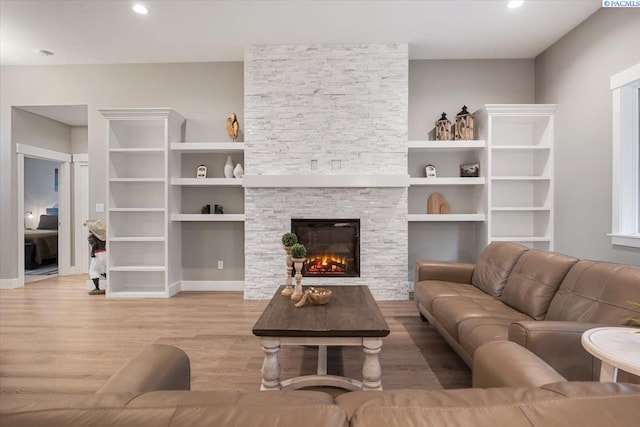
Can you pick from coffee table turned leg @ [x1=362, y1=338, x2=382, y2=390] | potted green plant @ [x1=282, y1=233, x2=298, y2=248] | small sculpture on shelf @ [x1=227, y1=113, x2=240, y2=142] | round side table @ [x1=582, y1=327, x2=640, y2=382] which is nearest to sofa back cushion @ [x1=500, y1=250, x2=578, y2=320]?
round side table @ [x1=582, y1=327, x2=640, y2=382]

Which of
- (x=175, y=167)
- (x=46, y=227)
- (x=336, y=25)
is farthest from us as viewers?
(x=46, y=227)

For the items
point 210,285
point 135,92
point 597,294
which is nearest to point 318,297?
point 597,294

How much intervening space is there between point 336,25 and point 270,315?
3.27 m

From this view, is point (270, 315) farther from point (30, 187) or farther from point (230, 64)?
point (30, 187)

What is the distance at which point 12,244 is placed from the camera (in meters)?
4.93

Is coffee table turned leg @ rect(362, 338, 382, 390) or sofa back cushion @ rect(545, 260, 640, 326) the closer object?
sofa back cushion @ rect(545, 260, 640, 326)

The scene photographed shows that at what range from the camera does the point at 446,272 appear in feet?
11.3

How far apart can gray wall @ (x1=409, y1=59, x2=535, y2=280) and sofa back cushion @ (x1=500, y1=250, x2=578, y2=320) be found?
1.99m

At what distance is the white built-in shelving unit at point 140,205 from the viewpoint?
4453mm

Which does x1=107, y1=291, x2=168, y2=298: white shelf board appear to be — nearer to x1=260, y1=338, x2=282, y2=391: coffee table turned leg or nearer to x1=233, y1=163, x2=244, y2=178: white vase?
x1=233, y1=163, x2=244, y2=178: white vase

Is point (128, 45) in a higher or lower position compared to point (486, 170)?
higher

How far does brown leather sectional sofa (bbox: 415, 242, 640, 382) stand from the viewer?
66.0 inches

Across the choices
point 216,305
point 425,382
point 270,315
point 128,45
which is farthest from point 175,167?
point 425,382

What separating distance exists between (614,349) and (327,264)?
3.32 meters
